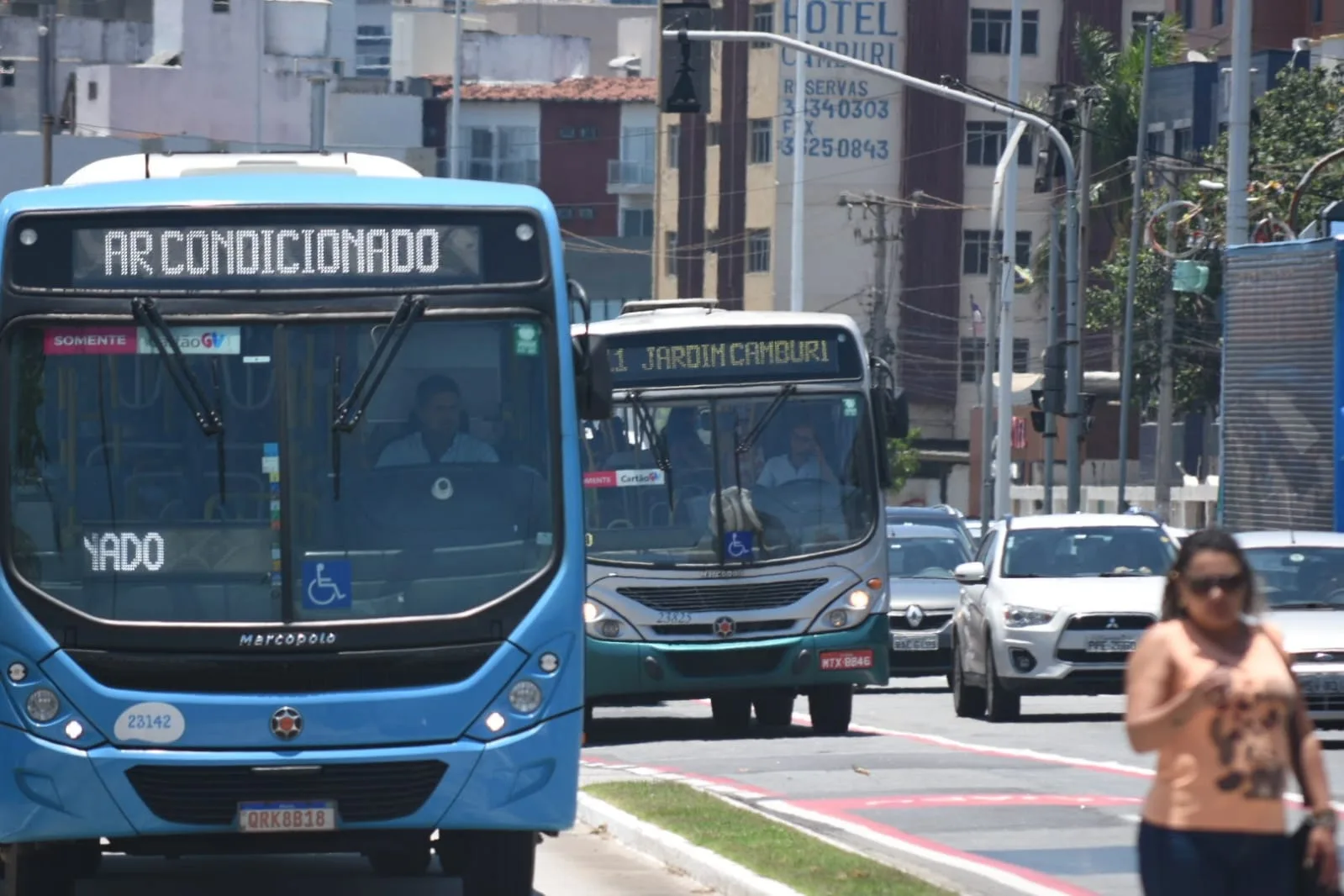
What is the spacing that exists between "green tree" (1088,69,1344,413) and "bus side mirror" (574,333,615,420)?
24628 millimetres

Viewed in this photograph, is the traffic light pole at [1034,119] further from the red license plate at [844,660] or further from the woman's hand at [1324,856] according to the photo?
the woman's hand at [1324,856]

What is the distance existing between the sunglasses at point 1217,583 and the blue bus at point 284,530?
12.7ft

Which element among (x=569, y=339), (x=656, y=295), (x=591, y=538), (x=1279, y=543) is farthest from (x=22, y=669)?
(x=656, y=295)

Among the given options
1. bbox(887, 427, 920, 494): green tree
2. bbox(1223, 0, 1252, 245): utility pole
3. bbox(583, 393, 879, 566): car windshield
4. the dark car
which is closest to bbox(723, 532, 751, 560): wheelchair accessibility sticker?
bbox(583, 393, 879, 566): car windshield

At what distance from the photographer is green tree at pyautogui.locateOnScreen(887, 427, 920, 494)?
7044 centimetres

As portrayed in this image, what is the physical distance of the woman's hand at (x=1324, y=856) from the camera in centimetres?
620

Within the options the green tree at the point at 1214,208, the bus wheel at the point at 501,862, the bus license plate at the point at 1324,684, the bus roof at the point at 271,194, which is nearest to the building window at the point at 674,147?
the green tree at the point at 1214,208

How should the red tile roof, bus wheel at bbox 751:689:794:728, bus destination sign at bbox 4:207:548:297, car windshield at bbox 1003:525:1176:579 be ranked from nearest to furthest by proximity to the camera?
1. bus destination sign at bbox 4:207:548:297
2. bus wheel at bbox 751:689:794:728
3. car windshield at bbox 1003:525:1176:579
4. the red tile roof

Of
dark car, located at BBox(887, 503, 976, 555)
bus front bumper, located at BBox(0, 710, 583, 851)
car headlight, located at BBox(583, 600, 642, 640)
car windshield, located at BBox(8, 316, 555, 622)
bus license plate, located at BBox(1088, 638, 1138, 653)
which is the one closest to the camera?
bus front bumper, located at BBox(0, 710, 583, 851)

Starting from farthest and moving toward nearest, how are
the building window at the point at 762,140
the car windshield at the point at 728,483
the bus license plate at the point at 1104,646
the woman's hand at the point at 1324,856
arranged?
1. the building window at the point at 762,140
2. the bus license plate at the point at 1104,646
3. the car windshield at the point at 728,483
4. the woman's hand at the point at 1324,856

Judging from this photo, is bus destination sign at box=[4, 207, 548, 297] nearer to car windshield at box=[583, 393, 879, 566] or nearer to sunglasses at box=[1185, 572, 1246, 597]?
sunglasses at box=[1185, 572, 1246, 597]

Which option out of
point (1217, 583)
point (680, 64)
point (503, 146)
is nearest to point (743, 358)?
point (680, 64)

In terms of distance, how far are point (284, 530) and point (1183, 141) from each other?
58.7 meters

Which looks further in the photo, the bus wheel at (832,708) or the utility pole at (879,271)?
the utility pole at (879,271)
